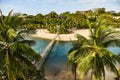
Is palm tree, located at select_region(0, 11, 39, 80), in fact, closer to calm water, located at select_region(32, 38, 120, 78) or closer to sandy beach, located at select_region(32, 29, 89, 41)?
calm water, located at select_region(32, 38, 120, 78)

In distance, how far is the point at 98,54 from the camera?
21438mm

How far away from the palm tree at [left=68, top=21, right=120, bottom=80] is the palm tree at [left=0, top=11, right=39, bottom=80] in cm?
414

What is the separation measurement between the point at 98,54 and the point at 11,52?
23.7ft

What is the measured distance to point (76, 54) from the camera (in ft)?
76.5

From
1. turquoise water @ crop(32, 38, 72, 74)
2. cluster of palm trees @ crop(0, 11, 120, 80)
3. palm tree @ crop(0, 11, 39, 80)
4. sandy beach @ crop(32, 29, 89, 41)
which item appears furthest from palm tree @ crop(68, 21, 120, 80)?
sandy beach @ crop(32, 29, 89, 41)

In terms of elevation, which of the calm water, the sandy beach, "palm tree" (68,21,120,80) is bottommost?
the calm water

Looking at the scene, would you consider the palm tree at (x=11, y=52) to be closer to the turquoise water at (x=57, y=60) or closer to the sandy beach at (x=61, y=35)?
the turquoise water at (x=57, y=60)

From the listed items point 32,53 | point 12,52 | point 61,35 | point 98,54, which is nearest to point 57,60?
point 98,54

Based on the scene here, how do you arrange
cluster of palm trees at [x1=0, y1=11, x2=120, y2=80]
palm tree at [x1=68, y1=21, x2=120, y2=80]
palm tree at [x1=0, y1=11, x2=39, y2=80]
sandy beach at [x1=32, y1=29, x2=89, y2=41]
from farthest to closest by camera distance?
sandy beach at [x1=32, y1=29, x2=89, y2=41], palm tree at [x1=68, y1=21, x2=120, y2=80], cluster of palm trees at [x1=0, y1=11, x2=120, y2=80], palm tree at [x1=0, y1=11, x2=39, y2=80]

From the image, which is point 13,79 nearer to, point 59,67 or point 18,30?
point 18,30

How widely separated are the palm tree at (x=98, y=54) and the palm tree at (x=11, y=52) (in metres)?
4.14

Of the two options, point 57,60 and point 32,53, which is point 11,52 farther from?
point 57,60

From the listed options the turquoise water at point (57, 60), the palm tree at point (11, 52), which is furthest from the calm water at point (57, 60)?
the palm tree at point (11, 52)

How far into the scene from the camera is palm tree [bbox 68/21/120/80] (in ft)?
68.7
